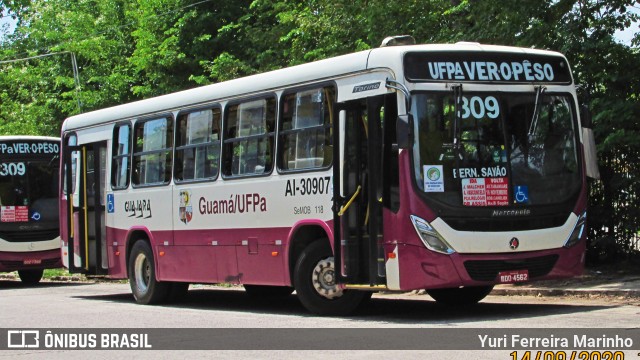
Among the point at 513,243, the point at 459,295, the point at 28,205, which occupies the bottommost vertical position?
the point at 459,295

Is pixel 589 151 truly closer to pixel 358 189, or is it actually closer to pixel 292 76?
pixel 358 189

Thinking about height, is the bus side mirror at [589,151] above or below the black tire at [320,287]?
above

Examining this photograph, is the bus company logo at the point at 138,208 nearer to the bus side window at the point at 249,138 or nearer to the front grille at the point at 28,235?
the bus side window at the point at 249,138

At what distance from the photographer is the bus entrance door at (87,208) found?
18.3m

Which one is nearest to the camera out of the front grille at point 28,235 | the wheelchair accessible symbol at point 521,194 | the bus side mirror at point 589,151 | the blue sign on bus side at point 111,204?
the wheelchair accessible symbol at point 521,194

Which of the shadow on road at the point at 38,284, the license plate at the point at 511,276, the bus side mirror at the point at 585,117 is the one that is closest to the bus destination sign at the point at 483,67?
the bus side mirror at the point at 585,117

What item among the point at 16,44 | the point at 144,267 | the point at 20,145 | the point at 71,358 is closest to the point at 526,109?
the point at 71,358

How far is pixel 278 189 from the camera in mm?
13797

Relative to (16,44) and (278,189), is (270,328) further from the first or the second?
(16,44)

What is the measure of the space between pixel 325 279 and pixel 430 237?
189cm

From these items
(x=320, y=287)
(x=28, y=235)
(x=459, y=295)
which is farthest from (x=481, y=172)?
(x=28, y=235)

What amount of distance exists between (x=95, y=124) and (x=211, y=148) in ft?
13.4

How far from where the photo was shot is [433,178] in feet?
39.0

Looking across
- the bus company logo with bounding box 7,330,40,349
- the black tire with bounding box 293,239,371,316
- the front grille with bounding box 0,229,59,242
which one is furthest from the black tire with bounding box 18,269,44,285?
the black tire with bounding box 293,239,371,316
